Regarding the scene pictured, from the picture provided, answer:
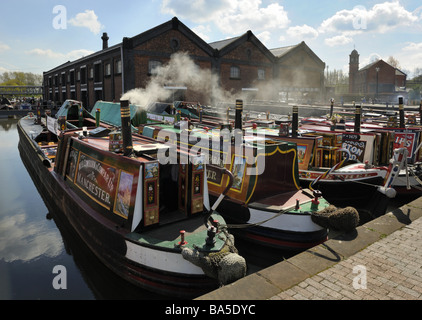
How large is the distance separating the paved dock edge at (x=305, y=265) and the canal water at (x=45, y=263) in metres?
2.00

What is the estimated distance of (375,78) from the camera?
63375 millimetres

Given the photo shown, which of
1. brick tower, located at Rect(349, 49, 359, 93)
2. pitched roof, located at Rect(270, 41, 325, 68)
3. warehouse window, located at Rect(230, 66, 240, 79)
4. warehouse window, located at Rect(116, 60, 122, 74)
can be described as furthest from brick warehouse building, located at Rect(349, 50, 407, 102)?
warehouse window, located at Rect(116, 60, 122, 74)

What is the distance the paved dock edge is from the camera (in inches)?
181

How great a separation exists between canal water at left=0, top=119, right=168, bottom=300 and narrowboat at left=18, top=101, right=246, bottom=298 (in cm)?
48

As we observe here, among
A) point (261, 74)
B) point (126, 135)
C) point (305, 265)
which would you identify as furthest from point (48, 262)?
point (261, 74)

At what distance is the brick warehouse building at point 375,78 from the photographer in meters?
62.7

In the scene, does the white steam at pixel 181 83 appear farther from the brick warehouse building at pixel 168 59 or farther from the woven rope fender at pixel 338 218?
the woven rope fender at pixel 338 218

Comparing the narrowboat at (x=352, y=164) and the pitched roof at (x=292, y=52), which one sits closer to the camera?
the narrowboat at (x=352, y=164)

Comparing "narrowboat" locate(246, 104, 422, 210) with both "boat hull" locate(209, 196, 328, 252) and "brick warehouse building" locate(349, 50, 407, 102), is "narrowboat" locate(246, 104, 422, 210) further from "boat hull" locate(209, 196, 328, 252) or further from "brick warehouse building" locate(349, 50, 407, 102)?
"brick warehouse building" locate(349, 50, 407, 102)

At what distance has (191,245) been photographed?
5.77 metres

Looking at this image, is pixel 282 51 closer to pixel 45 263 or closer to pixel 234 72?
pixel 234 72

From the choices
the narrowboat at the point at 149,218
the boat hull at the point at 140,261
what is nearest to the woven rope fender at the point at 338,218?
the narrowboat at the point at 149,218
